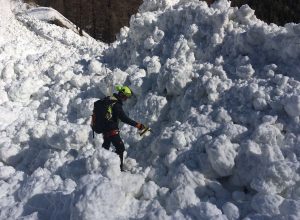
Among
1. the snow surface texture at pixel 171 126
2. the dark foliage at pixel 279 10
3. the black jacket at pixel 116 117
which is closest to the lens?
the snow surface texture at pixel 171 126

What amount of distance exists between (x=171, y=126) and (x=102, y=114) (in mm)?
1301

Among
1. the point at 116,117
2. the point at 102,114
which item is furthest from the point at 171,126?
the point at 102,114

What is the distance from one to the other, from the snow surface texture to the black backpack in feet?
1.63

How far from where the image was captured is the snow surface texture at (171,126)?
18.2 ft

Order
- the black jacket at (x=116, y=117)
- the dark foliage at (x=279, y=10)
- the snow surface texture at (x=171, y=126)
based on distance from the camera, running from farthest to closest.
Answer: the dark foliage at (x=279, y=10) < the black jacket at (x=116, y=117) < the snow surface texture at (x=171, y=126)

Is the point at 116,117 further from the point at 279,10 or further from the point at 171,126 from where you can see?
the point at 279,10

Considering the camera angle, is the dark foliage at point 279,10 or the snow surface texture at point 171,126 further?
the dark foliage at point 279,10

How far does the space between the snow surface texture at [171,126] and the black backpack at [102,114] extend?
50 cm

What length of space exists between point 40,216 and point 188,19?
557cm

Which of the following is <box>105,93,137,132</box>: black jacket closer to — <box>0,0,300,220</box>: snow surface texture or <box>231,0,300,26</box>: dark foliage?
<box>0,0,300,220</box>: snow surface texture

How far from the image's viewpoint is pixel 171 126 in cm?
742

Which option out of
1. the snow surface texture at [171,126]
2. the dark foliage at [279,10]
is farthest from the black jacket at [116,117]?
the dark foliage at [279,10]

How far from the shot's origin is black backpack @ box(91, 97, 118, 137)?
6.96 metres

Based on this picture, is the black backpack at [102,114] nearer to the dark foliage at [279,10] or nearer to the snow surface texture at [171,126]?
the snow surface texture at [171,126]
